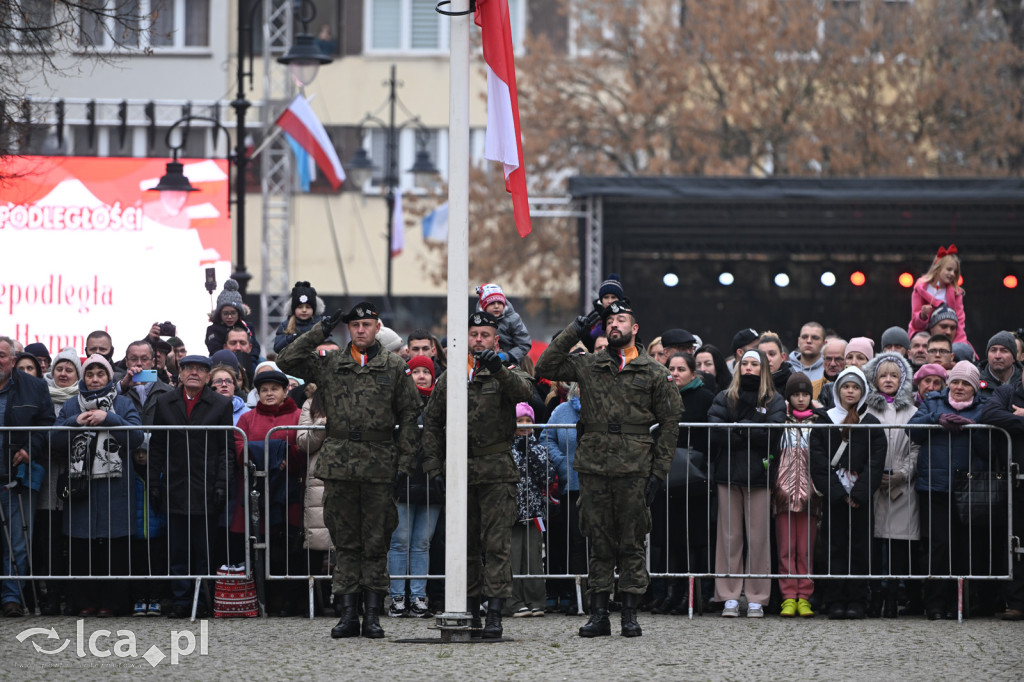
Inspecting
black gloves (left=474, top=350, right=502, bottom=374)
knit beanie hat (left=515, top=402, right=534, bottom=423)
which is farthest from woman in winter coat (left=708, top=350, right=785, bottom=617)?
black gloves (left=474, top=350, right=502, bottom=374)

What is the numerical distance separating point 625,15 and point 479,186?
4.66m

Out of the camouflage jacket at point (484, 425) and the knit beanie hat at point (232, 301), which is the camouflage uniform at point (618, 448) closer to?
the camouflage jacket at point (484, 425)

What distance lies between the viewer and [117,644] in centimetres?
1010

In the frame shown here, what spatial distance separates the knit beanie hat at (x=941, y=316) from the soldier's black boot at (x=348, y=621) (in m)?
6.43

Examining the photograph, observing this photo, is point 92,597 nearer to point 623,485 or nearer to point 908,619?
point 623,485

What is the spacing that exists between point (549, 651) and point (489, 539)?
0.87 m

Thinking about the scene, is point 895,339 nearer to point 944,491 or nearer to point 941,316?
point 941,316

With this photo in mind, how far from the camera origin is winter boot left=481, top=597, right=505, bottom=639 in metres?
10.2

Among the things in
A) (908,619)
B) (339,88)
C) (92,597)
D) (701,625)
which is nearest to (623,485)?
(701,625)

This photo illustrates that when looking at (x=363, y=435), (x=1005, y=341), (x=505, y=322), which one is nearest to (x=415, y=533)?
(x=363, y=435)

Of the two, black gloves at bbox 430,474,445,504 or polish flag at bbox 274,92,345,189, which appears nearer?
black gloves at bbox 430,474,445,504

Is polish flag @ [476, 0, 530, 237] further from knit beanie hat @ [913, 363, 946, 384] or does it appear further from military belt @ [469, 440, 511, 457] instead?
knit beanie hat @ [913, 363, 946, 384]

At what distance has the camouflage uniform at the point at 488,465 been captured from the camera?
1025cm

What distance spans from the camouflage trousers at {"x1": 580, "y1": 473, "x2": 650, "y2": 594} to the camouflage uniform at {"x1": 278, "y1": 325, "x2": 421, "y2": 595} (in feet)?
4.02
